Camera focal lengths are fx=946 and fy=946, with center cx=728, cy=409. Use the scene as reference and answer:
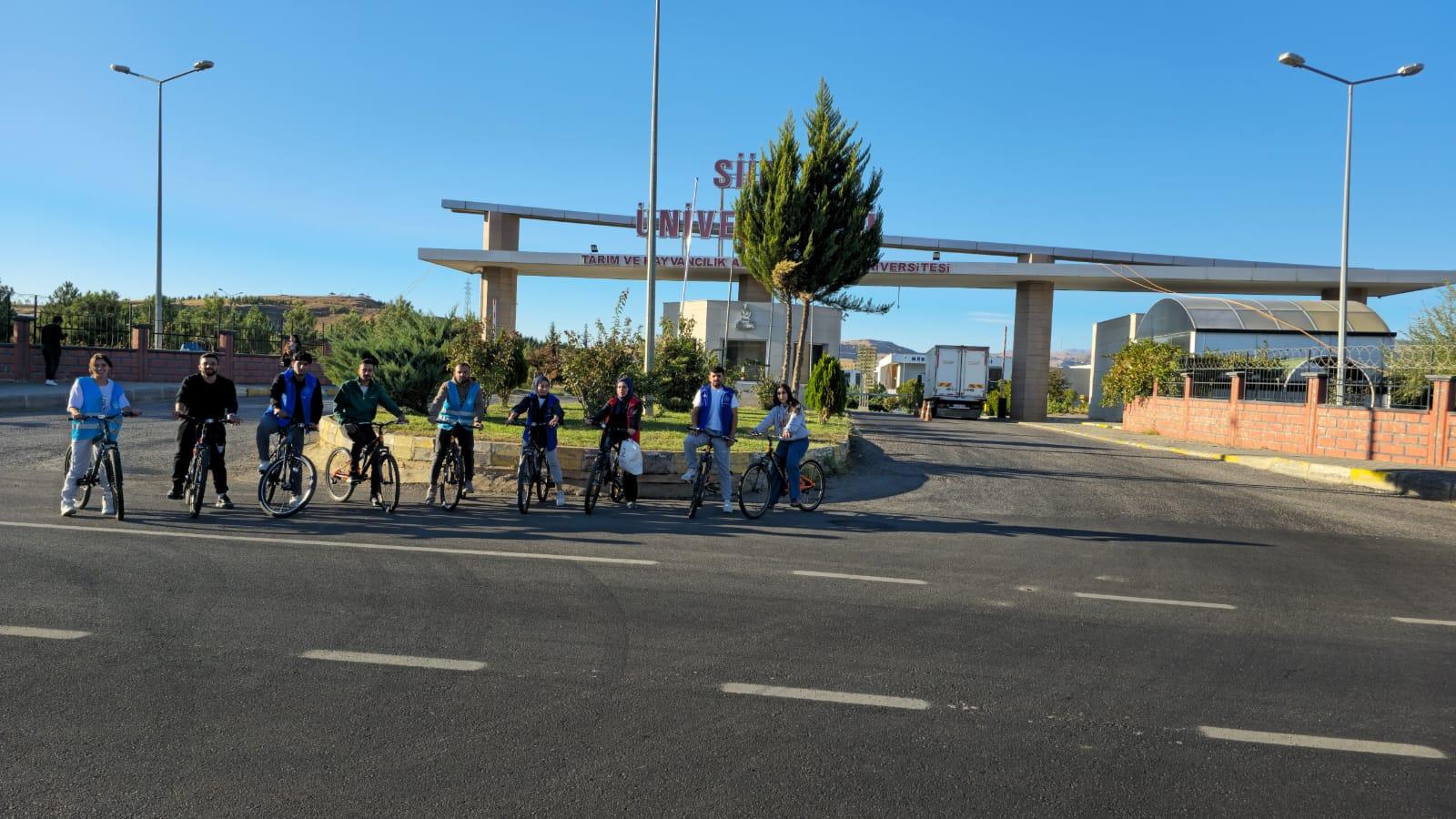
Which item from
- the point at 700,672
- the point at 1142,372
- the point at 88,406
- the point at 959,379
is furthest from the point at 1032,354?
the point at 700,672

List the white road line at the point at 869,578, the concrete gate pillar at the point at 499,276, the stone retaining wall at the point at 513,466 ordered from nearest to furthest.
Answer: the white road line at the point at 869,578, the stone retaining wall at the point at 513,466, the concrete gate pillar at the point at 499,276

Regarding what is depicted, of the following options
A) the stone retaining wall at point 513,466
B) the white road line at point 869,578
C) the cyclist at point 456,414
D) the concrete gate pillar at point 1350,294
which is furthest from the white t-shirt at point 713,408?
the concrete gate pillar at point 1350,294

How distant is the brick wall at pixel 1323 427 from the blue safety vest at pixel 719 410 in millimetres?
14519

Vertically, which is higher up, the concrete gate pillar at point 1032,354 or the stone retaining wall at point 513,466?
the concrete gate pillar at point 1032,354

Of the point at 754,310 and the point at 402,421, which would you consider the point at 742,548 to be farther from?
the point at 754,310

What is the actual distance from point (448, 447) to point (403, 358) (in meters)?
5.33

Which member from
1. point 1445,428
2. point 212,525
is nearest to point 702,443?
point 212,525

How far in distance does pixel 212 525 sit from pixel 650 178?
409 inches

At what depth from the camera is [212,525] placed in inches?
362

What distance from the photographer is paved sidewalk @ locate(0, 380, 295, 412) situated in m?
22.0

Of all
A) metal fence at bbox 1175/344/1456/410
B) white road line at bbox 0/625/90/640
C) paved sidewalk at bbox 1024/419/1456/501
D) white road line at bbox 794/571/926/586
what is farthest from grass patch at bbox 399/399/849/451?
metal fence at bbox 1175/344/1456/410

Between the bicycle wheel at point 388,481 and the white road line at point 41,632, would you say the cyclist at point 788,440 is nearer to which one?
the bicycle wheel at point 388,481

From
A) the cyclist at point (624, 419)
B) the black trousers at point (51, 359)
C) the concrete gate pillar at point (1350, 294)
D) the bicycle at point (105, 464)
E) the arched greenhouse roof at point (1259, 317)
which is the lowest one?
the bicycle at point (105, 464)

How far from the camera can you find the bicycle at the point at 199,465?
9.65 meters
